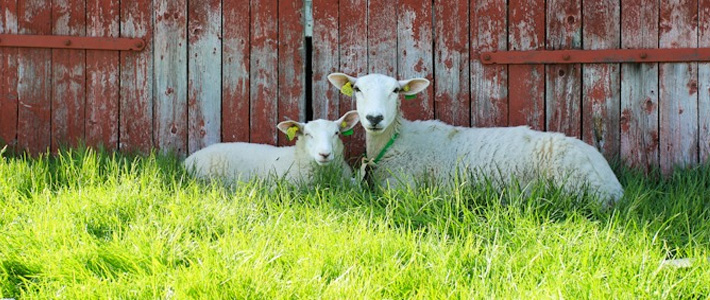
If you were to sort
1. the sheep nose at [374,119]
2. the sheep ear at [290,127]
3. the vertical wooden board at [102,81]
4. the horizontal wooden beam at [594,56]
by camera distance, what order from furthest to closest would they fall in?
the vertical wooden board at [102,81] → the horizontal wooden beam at [594,56] → the sheep ear at [290,127] → the sheep nose at [374,119]

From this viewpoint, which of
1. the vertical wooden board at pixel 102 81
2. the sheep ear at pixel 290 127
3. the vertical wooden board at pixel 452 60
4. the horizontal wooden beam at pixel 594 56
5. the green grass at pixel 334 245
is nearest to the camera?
the green grass at pixel 334 245

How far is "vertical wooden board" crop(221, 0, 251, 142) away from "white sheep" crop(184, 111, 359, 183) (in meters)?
0.39

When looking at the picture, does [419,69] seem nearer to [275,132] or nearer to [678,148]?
[275,132]

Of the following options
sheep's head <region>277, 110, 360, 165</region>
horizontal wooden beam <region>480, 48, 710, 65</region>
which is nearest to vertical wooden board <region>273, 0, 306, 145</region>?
sheep's head <region>277, 110, 360, 165</region>

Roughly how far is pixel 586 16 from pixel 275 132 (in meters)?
2.65

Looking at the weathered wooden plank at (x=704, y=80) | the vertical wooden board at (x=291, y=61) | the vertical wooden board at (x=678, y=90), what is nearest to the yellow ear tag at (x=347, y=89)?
the vertical wooden board at (x=291, y=61)

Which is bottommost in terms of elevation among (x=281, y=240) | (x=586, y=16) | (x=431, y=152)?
(x=281, y=240)

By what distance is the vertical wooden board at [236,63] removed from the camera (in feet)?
22.9

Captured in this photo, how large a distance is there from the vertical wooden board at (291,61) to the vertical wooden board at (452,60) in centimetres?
108

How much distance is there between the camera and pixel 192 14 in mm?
7020

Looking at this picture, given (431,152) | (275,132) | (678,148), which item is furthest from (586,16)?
(275,132)

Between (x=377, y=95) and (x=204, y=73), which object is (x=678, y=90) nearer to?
(x=377, y=95)

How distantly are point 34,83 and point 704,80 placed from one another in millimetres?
5350

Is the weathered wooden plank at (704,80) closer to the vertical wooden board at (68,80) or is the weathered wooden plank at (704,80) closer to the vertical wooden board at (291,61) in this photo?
the vertical wooden board at (291,61)
